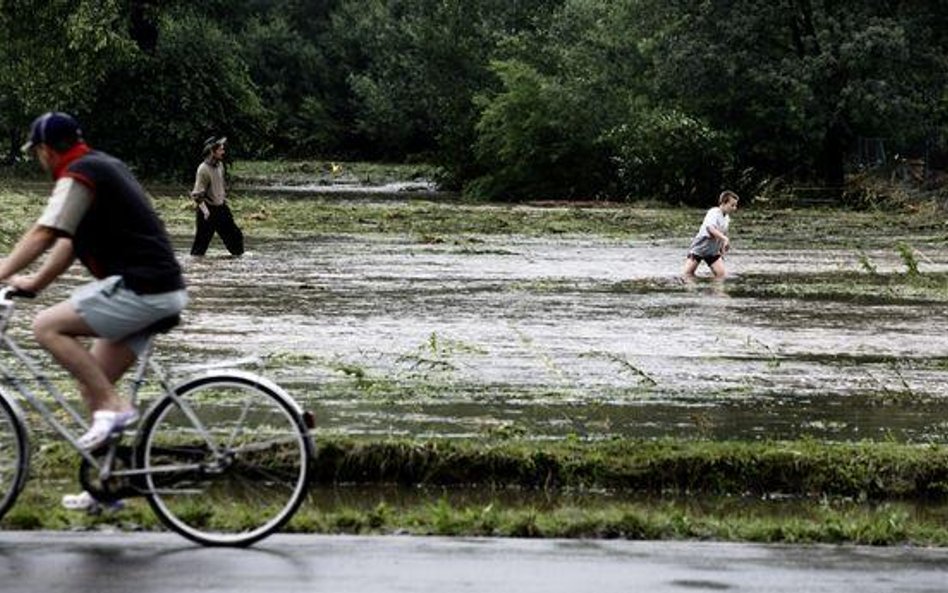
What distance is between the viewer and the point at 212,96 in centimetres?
5822

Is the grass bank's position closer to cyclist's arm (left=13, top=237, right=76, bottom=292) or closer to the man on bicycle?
the man on bicycle

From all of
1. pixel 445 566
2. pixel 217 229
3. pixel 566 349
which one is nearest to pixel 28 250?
pixel 445 566

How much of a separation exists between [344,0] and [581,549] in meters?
94.6

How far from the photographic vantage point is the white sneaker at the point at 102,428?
788 centimetres

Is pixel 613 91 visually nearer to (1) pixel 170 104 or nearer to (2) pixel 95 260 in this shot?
(1) pixel 170 104

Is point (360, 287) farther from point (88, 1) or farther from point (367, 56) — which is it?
point (367, 56)

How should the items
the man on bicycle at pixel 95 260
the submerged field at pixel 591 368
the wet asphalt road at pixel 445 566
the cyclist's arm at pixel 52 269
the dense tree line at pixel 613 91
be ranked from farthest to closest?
the dense tree line at pixel 613 91 → the submerged field at pixel 591 368 → the cyclist's arm at pixel 52 269 → the man on bicycle at pixel 95 260 → the wet asphalt road at pixel 445 566

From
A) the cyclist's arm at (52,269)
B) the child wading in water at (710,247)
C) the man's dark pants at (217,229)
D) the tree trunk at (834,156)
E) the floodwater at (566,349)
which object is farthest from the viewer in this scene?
the tree trunk at (834,156)

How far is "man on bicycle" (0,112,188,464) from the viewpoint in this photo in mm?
7730

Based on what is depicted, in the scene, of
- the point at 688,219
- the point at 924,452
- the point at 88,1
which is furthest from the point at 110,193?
the point at 88,1

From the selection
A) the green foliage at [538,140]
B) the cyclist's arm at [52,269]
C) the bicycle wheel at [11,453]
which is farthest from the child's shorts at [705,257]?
the green foliage at [538,140]

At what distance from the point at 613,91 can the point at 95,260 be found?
156ft

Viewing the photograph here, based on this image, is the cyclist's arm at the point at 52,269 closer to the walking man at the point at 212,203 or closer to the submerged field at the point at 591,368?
the submerged field at the point at 591,368

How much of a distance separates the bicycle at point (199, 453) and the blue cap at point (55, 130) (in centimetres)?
69
